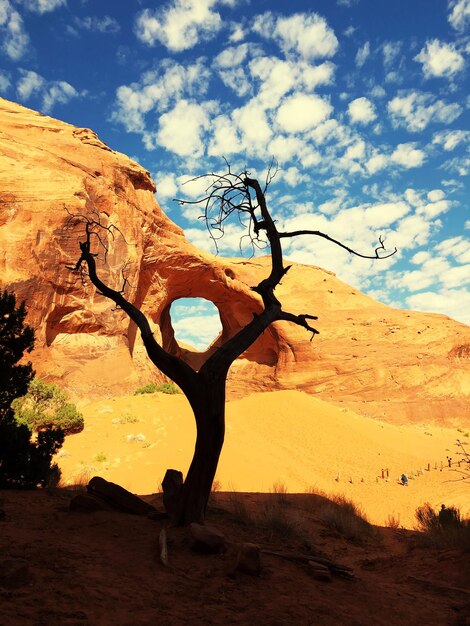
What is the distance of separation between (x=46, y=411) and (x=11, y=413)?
7.45 m

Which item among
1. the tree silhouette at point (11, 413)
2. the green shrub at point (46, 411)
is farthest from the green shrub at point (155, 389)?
the tree silhouette at point (11, 413)

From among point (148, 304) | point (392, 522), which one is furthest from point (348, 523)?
point (148, 304)

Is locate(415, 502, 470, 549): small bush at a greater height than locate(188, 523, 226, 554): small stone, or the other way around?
locate(415, 502, 470, 549): small bush

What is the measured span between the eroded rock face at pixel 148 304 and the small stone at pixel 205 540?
15.1 m

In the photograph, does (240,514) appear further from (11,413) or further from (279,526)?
(11,413)

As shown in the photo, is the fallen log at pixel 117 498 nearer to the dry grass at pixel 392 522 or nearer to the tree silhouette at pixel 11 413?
the tree silhouette at pixel 11 413

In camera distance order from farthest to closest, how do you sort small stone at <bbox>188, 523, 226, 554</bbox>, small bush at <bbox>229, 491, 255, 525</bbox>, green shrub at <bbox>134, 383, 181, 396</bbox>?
green shrub at <bbox>134, 383, 181, 396</bbox> → small bush at <bbox>229, 491, 255, 525</bbox> → small stone at <bbox>188, 523, 226, 554</bbox>

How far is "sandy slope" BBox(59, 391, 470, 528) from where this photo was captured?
464 inches

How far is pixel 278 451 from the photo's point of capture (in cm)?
1551

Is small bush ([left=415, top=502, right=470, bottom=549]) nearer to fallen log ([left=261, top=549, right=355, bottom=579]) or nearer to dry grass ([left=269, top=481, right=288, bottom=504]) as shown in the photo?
fallen log ([left=261, top=549, right=355, bottom=579])

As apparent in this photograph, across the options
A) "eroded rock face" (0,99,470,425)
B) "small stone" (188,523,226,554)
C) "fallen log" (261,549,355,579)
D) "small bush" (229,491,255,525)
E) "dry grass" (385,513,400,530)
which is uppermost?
"eroded rock face" (0,99,470,425)

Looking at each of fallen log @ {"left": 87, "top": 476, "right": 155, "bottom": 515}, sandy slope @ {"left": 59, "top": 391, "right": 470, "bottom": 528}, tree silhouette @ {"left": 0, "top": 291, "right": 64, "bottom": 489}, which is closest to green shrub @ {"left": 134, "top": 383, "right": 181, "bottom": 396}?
sandy slope @ {"left": 59, "top": 391, "right": 470, "bottom": 528}

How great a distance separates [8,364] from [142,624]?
515cm

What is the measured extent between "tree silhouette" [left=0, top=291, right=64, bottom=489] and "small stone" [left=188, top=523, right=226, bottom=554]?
4047 mm
